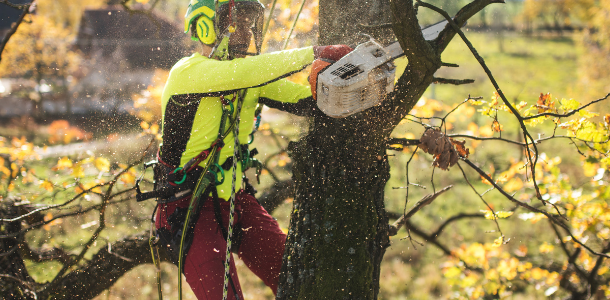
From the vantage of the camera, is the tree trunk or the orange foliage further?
the orange foliage

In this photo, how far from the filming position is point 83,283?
9.73 feet

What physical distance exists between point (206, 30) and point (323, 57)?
0.77m

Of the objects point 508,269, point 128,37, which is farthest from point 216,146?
point 128,37

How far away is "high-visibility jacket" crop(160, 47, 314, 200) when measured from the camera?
5.29ft

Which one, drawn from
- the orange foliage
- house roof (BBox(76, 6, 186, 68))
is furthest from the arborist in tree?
the orange foliage

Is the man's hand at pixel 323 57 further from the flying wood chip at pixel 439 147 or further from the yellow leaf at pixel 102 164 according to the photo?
the yellow leaf at pixel 102 164

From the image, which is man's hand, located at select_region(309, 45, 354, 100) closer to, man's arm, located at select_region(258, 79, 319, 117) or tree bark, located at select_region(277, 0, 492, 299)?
tree bark, located at select_region(277, 0, 492, 299)

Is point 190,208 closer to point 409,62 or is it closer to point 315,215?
point 315,215

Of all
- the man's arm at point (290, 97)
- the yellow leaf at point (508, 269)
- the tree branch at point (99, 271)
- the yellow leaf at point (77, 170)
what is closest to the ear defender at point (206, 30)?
the man's arm at point (290, 97)

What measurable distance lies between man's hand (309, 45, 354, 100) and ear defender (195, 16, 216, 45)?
26.8 inches

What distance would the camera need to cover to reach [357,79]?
1409 mm

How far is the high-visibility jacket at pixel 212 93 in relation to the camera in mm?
1612

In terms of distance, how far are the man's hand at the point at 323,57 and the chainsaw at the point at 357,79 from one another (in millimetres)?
46

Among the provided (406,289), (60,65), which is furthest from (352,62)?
(60,65)
